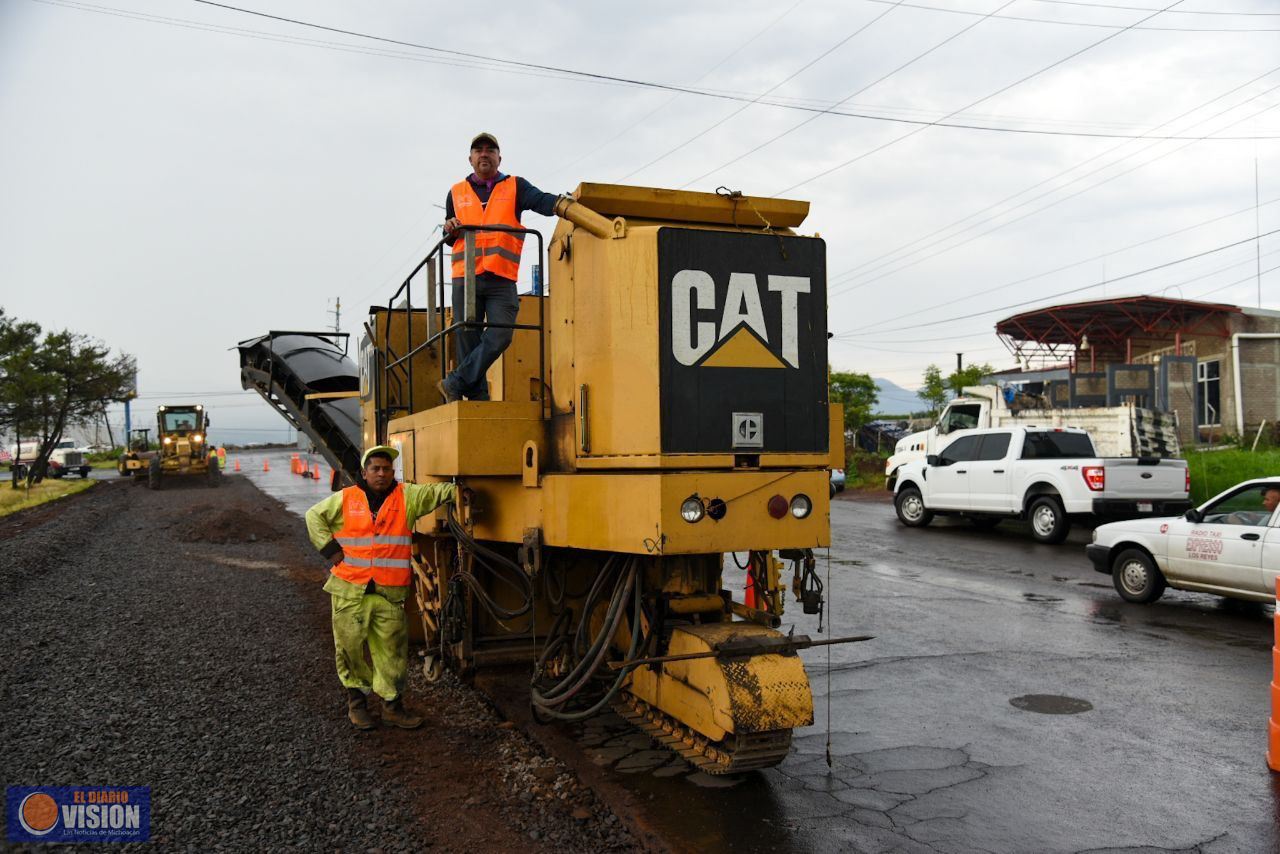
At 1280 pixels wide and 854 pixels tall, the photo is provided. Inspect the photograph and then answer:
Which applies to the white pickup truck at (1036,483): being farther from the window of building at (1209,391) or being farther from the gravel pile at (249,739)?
the window of building at (1209,391)

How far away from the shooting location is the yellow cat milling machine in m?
4.21

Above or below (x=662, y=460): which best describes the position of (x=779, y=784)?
below

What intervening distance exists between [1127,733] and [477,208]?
499cm

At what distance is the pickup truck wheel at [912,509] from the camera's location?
17734mm

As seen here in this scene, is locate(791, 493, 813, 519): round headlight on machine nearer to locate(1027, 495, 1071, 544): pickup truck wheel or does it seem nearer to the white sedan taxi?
the white sedan taxi

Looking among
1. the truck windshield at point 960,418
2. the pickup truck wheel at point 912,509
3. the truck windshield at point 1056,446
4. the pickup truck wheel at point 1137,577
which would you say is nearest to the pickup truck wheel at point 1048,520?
the truck windshield at point 1056,446

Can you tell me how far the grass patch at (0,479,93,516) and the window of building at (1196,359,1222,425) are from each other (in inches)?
1324

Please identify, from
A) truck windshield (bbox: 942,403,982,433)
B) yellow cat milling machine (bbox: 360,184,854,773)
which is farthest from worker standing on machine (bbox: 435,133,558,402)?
truck windshield (bbox: 942,403,982,433)

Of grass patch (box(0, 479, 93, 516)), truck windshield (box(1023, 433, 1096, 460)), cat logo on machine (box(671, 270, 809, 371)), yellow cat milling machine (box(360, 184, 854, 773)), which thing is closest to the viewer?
yellow cat milling machine (box(360, 184, 854, 773))

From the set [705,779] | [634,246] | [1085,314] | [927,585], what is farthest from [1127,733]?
[1085,314]

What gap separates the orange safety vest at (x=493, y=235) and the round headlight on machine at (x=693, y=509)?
6.71ft

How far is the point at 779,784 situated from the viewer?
4.68 m

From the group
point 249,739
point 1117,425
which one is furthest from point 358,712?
point 1117,425

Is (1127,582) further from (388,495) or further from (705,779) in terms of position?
(388,495)
